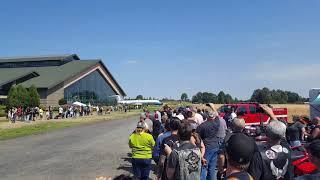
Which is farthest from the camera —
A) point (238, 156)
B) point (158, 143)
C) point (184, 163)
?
point (158, 143)

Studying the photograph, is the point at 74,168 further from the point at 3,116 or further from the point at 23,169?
the point at 3,116

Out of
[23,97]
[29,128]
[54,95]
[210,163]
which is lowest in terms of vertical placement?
[29,128]

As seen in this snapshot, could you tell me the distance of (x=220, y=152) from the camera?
752cm

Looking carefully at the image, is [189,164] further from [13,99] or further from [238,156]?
[13,99]

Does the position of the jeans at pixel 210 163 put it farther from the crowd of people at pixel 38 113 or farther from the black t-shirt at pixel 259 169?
the crowd of people at pixel 38 113

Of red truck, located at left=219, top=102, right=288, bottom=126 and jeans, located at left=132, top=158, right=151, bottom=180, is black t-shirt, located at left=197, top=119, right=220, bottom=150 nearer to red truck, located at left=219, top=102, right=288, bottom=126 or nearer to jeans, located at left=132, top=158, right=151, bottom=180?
jeans, located at left=132, top=158, right=151, bottom=180

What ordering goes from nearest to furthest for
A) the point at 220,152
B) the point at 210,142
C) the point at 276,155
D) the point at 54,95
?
the point at 276,155
the point at 220,152
the point at 210,142
the point at 54,95

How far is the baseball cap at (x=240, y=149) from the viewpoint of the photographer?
415 centimetres

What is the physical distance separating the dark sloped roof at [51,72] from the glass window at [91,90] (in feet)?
7.27

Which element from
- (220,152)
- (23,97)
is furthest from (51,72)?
(220,152)

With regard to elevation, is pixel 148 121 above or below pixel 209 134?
above

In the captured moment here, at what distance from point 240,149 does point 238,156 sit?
7cm

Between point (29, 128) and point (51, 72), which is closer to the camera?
point (29, 128)

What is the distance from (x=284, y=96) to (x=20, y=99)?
291 ft
